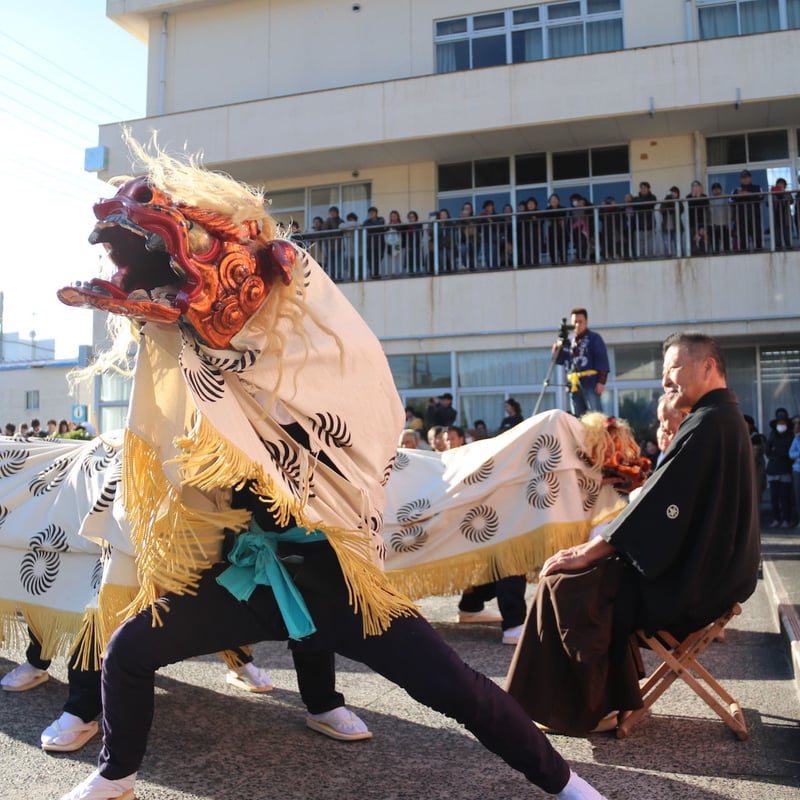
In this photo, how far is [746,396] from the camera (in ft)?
50.6

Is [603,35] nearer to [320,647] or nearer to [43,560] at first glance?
[43,560]

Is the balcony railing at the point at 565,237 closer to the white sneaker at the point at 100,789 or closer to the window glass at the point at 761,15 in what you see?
the window glass at the point at 761,15

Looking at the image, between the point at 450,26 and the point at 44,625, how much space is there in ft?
53.8

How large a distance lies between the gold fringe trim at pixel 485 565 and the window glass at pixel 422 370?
10.5m

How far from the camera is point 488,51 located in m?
17.4

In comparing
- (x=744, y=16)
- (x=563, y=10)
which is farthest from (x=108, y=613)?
(x=744, y=16)

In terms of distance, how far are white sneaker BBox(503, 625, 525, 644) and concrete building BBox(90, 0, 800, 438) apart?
31.4 ft

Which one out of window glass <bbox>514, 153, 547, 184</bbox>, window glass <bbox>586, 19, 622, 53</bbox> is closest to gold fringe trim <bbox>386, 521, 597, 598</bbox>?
window glass <bbox>514, 153, 547, 184</bbox>

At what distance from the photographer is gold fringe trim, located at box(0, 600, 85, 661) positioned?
3.88 meters

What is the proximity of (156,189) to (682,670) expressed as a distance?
2958 mm

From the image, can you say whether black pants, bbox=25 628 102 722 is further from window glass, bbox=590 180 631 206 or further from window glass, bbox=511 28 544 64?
window glass, bbox=511 28 544 64

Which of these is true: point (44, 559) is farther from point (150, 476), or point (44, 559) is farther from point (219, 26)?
point (219, 26)

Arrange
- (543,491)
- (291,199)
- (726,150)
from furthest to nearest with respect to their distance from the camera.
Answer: (291,199) → (726,150) → (543,491)

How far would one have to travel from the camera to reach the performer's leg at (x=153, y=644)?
9.00ft
